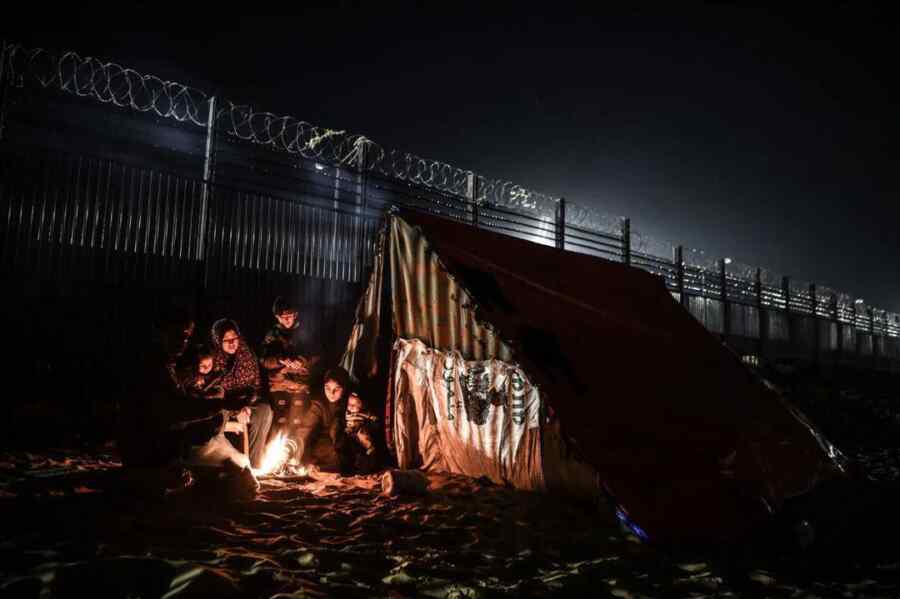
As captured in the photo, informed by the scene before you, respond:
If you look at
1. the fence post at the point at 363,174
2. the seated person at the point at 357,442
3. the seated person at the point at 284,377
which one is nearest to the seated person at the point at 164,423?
the seated person at the point at 284,377

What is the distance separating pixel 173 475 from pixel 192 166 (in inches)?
167

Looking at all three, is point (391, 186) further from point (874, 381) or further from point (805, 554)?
point (874, 381)

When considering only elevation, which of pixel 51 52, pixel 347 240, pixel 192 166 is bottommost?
pixel 347 240

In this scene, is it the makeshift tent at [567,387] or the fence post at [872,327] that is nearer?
the makeshift tent at [567,387]

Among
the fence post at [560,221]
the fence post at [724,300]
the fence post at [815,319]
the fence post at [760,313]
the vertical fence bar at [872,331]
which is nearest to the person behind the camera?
the fence post at [560,221]

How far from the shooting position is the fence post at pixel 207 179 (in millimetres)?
6715

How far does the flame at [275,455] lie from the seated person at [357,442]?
1.78 feet

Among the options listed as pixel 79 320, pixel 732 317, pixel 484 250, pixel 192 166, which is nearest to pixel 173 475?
A: pixel 79 320

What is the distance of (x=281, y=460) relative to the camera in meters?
5.39

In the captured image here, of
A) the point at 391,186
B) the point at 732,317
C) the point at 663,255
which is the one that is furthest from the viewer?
the point at 732,317

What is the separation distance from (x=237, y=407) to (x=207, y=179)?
324cm

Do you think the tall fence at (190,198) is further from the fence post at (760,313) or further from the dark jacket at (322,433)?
the fence post at (760,313)

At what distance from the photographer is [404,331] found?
571cm

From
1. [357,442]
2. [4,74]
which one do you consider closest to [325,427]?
[357,442]
